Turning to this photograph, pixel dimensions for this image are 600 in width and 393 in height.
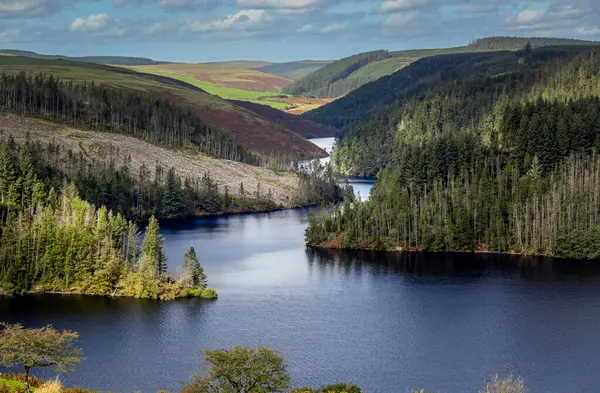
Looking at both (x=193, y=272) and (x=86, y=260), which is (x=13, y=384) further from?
(x=193, y=272)

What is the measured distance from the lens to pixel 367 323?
4616 inches

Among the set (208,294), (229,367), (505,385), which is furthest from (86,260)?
(505,385)

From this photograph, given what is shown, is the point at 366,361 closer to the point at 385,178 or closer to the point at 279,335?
the point at 279,335

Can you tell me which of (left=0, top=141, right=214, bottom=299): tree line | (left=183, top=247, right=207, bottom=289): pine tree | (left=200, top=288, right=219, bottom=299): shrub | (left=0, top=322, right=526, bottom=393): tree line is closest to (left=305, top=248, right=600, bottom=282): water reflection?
(left=183, top=247, right=207, bottom=289): pine tree

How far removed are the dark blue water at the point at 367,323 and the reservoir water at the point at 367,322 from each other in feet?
0.81

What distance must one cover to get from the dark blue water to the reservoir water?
246 mm

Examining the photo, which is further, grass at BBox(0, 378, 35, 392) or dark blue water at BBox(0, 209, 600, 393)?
dark blue water at BBox(0, 209, 600, 393)

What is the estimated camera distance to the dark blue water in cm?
9556

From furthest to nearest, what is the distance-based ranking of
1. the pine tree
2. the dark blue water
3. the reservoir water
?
the pine tree → the dark blue water → the reservoir water

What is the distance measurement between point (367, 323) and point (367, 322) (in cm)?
57

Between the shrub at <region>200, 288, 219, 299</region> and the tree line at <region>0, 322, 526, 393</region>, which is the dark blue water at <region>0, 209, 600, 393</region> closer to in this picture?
the shrub at <region>200, 288, 219, 299</region>

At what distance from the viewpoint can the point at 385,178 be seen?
19838 centimetres

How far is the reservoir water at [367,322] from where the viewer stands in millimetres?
95438

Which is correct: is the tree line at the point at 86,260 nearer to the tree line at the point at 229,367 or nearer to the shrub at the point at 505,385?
the tree line at the point at 229,367
